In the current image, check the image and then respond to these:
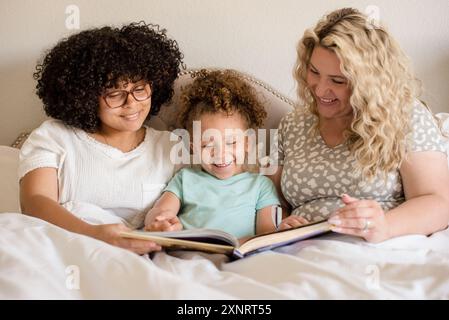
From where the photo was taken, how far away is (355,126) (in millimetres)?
1397

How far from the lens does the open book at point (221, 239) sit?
3.85 feet

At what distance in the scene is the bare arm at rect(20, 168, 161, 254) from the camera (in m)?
1.25

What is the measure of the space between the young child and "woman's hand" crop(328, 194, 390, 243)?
33 centimetres

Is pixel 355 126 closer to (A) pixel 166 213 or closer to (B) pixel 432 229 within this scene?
(B) pixel 432 229

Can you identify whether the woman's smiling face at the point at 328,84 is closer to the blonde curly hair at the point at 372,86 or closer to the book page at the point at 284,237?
the blonde curly hair at the point at 372,86

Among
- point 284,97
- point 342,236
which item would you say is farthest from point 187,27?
point 342,236

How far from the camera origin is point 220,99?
1.56 m

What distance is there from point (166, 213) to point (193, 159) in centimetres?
23

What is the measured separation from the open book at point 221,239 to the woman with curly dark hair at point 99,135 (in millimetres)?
368

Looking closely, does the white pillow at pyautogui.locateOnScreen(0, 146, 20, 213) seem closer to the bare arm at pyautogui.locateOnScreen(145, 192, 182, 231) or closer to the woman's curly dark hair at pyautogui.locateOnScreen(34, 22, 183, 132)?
the woman's curly dark hair at pyautogui.locateOnScreen(34, 22, 183, 132)

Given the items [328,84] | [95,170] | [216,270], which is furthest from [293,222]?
[95,170]

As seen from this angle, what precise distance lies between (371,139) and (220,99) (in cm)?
46

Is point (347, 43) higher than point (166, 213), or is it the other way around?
point (347, 43)
